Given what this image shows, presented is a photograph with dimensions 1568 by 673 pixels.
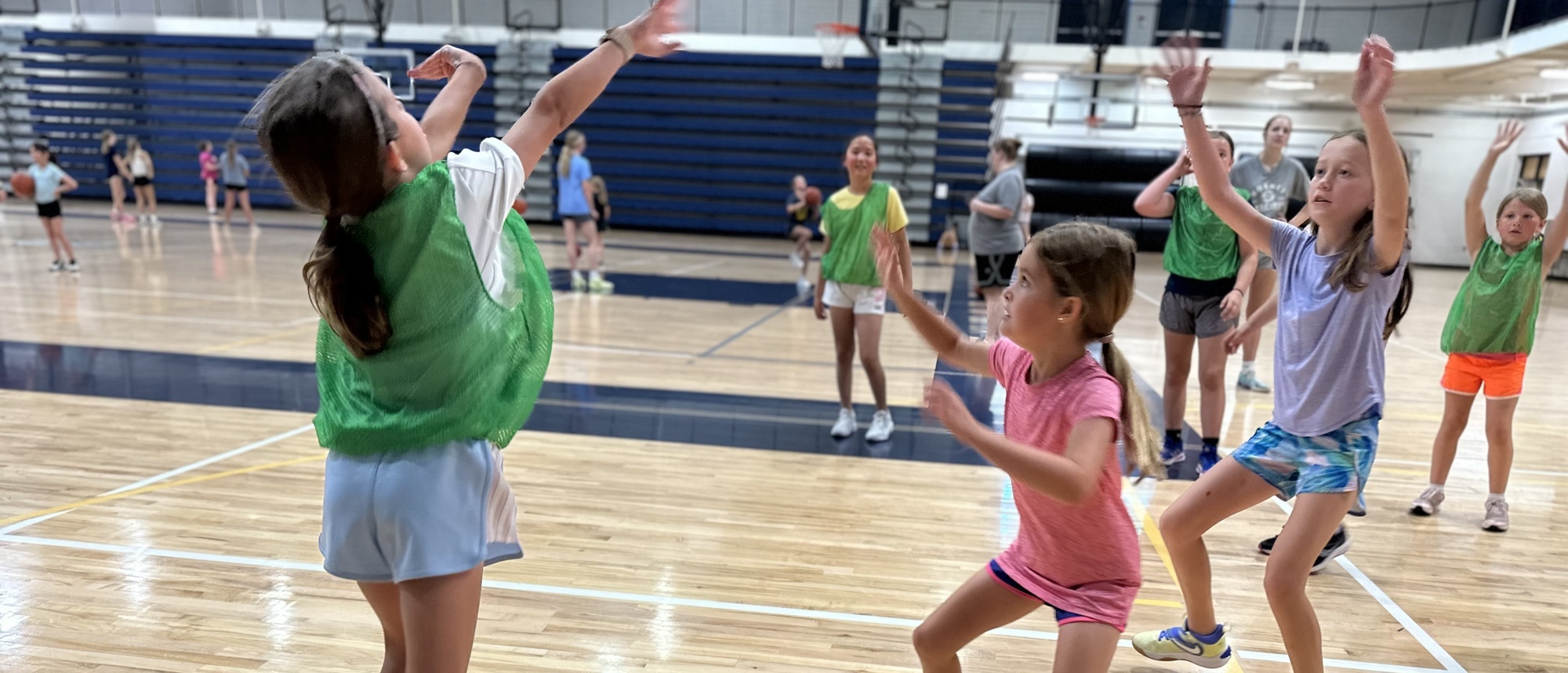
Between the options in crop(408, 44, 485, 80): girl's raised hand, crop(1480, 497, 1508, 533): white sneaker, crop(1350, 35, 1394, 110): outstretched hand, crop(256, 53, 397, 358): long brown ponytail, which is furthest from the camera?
crop(1480, 497, 1508, 533): white sneaker

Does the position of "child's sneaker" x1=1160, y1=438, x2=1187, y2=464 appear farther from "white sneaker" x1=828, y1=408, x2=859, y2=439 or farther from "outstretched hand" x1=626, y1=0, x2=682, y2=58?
"outstretched hand" x1=626, y1=0, x2=682, y2=58

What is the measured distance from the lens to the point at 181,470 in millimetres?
4406

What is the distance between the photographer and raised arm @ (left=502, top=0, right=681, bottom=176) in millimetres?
1566

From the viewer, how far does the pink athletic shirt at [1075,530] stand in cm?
A: 180

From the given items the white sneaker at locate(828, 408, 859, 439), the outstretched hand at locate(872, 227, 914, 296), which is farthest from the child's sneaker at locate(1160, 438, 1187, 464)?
the outstretched hand at locate(872, 227, 914, 296)

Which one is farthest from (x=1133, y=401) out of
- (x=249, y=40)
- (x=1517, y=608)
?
(x=249, y=40)

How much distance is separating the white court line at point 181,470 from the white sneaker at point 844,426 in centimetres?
309

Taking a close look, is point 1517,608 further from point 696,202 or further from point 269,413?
point 696,202

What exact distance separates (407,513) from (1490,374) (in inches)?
183

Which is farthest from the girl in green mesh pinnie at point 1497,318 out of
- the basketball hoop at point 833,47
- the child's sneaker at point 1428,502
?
the basketball hoop at point 833,47

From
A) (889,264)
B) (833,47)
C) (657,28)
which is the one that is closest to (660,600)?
(889,264)

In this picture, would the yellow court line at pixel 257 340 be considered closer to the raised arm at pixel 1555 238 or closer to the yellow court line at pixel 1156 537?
the yellow court line at pixel 1156 537

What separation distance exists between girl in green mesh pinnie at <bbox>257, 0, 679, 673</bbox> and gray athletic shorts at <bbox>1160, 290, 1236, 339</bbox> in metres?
3.98

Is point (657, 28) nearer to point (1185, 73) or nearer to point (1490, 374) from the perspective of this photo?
point (1185, 73)
